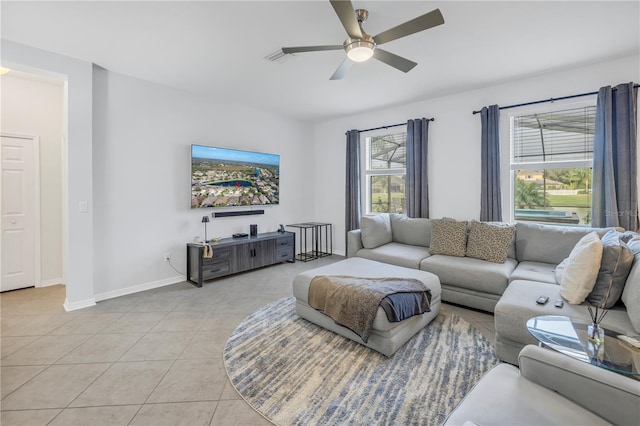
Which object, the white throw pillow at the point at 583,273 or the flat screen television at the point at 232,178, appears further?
the flat screen television at the point at 232,178

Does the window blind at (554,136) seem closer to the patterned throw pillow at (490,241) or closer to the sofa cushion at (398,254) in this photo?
the patterned throw pillow at (490,241)

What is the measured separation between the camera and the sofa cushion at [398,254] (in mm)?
3621

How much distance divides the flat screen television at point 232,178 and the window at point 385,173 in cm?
174

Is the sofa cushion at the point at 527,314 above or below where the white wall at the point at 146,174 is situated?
below

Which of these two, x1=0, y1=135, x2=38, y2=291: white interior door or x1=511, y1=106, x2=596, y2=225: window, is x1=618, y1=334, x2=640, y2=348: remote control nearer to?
x1=511, y1=106, x2=596, y2=225: window

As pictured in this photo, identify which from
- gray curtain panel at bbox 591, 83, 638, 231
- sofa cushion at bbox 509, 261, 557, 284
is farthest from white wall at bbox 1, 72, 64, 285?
gray curtain panel at bbox 591, 83, 638, 231

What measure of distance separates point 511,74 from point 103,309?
218 inches

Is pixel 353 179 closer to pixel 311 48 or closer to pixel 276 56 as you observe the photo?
pixel 276 56

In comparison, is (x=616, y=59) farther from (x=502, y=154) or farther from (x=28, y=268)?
(x=28, y=268)

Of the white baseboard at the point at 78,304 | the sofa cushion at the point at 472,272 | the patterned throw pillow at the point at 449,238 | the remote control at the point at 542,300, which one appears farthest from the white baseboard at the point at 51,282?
the remote control at the point at 542,300

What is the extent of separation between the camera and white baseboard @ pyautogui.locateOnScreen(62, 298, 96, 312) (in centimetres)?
315

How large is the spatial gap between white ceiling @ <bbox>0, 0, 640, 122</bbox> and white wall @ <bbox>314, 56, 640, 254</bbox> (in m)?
0.18

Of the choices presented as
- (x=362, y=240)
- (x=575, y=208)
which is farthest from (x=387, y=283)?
(x=575, y=208)

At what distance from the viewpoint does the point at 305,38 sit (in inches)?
106
